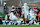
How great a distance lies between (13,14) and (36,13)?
0.69 meters

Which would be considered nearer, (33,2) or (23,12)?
(23,12)

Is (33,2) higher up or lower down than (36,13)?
higher up

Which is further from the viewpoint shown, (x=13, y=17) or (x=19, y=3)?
(x=19, y=3)

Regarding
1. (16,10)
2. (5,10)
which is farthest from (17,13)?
(5,10)

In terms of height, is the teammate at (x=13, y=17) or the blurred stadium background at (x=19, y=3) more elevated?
the blurred stadium background at (x=19, y=3)

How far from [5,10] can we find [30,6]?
30.4 inches

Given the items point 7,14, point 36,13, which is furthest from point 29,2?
point 7,14

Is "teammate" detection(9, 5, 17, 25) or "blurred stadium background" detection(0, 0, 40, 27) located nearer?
"teammate" detection(9, 5, 17, 25)

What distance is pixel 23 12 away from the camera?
442 cm

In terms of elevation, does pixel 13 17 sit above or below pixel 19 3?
below

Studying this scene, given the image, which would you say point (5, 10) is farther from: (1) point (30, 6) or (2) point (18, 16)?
(1) point (30, 6)

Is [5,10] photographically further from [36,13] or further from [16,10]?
[36,13]

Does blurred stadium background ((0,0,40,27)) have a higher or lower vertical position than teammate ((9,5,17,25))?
higher

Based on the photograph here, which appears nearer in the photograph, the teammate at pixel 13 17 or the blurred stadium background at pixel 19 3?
the teammate at pixel 13 17
